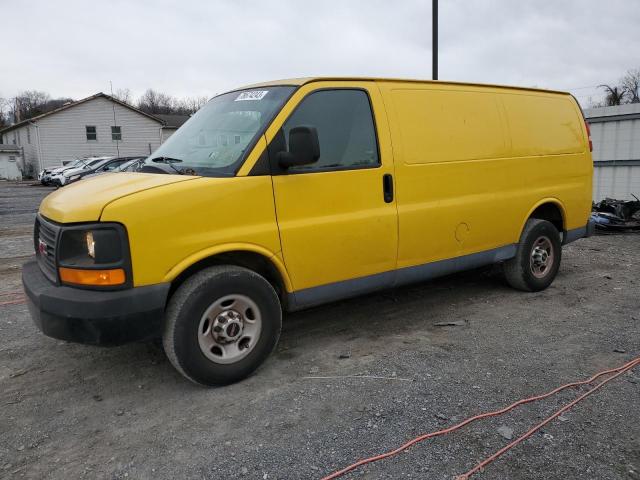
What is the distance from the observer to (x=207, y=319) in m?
3.54

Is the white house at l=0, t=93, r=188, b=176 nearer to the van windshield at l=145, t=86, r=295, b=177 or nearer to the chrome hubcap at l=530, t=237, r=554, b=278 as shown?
the van windshield at l=145, t=86, r=295, b=177

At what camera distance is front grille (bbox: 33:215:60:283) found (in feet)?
11.0

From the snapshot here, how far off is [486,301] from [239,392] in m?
3.14

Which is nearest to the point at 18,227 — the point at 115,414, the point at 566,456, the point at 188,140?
the point at 188,140

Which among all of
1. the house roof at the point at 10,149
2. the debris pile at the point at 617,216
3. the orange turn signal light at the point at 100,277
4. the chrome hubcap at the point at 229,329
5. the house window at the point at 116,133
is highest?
the house window at the point at 116,133

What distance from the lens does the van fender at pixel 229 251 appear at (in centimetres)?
336

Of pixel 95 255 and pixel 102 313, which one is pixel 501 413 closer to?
pixel 102 313

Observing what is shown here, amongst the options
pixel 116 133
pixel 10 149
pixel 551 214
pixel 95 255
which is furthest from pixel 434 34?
pixel 10 149

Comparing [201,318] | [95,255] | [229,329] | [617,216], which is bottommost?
[617,216]

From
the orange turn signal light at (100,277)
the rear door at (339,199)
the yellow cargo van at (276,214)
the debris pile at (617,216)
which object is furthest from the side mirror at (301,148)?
the debris pile at (617,216)

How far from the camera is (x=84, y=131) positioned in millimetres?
37594

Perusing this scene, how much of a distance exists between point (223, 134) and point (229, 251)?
0.99 m

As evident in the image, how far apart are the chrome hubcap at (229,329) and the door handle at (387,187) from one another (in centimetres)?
144

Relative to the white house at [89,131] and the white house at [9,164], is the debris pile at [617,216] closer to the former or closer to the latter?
the white house at [89,131]
